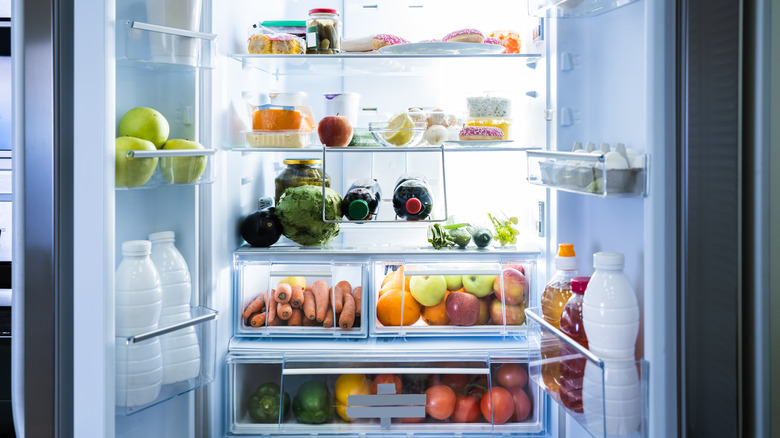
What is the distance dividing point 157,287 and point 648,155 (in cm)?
100

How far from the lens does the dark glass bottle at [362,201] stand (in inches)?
76.5

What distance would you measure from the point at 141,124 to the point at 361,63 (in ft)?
2.72

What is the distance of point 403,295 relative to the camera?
77.4 inches

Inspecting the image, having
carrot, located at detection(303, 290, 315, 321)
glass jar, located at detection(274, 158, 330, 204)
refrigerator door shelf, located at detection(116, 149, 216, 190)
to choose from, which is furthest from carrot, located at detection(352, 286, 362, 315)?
refrigerator door shelf, located at detection(116, 149, 216, 190)

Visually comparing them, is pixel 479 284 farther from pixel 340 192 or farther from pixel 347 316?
pixel 340 192

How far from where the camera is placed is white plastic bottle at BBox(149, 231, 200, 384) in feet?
4.85

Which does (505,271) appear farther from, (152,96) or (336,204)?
(152,96)

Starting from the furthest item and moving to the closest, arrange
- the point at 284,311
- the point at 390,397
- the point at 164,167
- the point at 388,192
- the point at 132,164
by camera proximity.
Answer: the point at 388,192 → the point at 284,311 → the point at 390,397 → the point at 164,167 → the point at 132,164

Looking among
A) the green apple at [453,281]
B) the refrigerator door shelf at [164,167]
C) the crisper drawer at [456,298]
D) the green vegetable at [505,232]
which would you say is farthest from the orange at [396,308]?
the refrigerator door shelf at [164,167]

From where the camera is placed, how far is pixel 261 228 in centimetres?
204

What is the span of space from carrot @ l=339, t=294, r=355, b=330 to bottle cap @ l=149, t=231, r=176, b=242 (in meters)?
0.62

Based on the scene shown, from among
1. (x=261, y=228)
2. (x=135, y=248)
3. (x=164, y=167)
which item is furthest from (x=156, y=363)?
(x=261, y=228)

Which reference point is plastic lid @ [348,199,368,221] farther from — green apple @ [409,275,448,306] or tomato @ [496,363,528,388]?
tomato @ [496,363,528,388]

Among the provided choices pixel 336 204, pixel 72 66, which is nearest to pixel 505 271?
pixel 336 204
